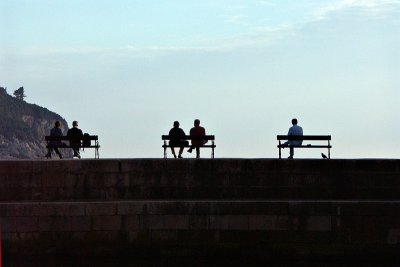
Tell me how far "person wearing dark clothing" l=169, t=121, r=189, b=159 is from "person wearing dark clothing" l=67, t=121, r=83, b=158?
2.11 m

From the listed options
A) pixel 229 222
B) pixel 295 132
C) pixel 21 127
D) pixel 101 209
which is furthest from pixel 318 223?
pixel 21 127

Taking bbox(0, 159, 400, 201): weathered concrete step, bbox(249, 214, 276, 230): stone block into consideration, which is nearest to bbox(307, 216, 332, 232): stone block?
bbox(249, 214, 276, 230): stone block

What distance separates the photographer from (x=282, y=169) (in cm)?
2933

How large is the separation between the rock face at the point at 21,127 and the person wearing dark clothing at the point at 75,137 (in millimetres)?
118439

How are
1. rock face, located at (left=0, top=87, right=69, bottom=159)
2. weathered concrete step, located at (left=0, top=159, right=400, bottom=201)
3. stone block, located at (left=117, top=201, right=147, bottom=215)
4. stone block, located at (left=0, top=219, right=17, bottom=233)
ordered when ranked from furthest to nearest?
rock face, located at (left=0, top=87, right=69, bottom=159), weathered concrete step, located at (left=0, top=159, right=400, bottom=201), stone block, located at (left=117, top=201, right=147, bottom=215), stone block, located at (left=0, top=219, right=17, bottom=233)

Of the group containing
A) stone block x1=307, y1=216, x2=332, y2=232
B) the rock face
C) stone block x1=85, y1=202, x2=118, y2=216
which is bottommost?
stone block x1=307, y1=216, x2=332, y2=232

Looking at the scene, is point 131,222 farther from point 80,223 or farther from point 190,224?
point 190,224

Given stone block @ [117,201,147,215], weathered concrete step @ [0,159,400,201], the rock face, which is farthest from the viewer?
the rock face

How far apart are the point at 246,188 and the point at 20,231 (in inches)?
190

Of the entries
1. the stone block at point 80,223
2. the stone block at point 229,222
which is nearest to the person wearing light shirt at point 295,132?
the stone block at point 229,222

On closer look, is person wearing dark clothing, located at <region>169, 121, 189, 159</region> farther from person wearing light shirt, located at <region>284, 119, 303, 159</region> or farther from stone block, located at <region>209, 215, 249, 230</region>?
stone block, located at <region>209, 215, 249, 230</region>

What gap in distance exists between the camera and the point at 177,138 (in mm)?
31734

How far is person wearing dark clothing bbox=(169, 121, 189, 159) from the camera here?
31672 millimetres

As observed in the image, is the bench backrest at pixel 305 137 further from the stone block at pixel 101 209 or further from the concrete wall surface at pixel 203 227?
the stone block at pixel 101 209
